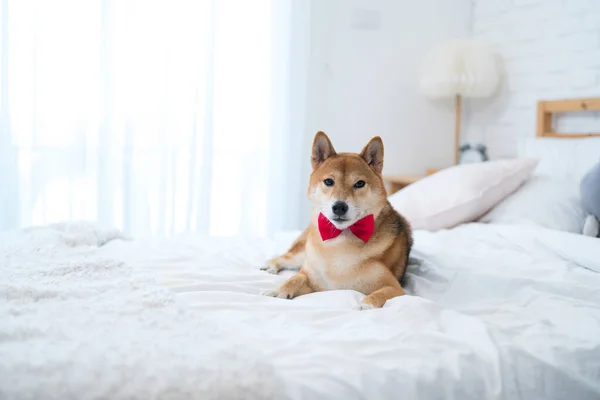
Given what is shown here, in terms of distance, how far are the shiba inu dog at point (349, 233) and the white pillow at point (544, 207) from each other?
2.93ft

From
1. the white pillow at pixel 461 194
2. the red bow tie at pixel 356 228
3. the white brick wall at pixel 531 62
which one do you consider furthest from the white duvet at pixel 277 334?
the white brick wall at pixel 531 62

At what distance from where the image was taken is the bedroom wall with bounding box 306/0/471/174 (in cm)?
363

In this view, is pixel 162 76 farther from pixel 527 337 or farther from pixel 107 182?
pixel 527 337

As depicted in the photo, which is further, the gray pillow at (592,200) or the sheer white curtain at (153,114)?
the sheer white curtain at (153,114)

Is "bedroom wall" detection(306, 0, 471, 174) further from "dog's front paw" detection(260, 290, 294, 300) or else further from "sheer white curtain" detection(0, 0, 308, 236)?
"dog's front paw" detection(260, 290, 294, 300)

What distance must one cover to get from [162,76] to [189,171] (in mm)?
586

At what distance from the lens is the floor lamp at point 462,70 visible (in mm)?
3445

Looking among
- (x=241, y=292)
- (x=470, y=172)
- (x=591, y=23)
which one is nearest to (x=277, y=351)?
(x=241, y=292)

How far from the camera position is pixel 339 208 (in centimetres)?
145

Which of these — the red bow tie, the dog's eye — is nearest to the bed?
the red bow tie

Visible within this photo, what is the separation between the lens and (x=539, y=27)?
3.31m

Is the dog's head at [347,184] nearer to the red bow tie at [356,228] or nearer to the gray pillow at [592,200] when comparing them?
the red bow tie at [356,228]

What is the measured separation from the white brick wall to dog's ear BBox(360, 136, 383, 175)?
1.93 m

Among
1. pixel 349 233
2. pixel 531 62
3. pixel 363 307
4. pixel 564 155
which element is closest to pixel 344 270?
pixel 349 233
